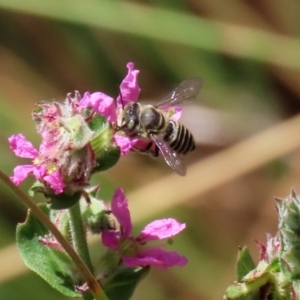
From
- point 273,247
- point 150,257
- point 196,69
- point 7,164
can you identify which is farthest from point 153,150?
point 196,69

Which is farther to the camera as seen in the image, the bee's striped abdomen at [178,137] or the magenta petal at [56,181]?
the bee's striped abdomen at [178,137]

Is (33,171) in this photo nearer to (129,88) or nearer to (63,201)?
(63,201)

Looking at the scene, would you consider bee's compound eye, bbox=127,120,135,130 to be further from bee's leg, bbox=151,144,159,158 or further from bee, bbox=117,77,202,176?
bee's leg, bbox=151,144,159,158

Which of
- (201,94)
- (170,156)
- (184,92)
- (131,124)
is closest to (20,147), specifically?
(131,124)

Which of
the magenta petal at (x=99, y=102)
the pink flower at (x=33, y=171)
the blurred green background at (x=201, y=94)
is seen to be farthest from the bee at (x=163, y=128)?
the blurred green background at (x=201, y=94)

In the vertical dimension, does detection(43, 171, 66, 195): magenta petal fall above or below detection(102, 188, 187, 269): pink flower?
above

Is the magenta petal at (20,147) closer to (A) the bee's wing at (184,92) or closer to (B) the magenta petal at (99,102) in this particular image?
(B) the magenta petal at (99,102)

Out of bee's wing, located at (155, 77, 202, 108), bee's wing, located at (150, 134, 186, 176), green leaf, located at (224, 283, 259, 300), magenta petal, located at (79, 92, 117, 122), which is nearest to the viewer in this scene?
green leaf, located at (224, 283, 259, 300)

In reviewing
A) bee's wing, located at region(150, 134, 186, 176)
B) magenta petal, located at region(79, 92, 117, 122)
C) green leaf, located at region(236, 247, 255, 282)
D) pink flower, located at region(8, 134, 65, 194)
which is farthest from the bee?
green leaf, located at region(236, 247, 255, 282)
